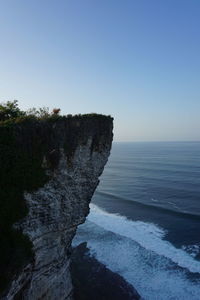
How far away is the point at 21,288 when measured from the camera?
1539 centimetres

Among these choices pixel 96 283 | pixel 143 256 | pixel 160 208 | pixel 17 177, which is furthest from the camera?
pixel 160 208

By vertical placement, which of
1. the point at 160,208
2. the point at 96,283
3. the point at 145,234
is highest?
the point at 160,208

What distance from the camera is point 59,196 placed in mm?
18203

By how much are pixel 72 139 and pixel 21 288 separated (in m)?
9.00

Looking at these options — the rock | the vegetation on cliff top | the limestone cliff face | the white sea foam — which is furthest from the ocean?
the vegetation on cliff top

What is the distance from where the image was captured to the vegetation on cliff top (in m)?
14.6

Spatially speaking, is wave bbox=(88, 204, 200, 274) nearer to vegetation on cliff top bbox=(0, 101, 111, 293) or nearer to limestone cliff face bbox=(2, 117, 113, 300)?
limestone cliff face bbox=(2, 117, 113, 300)

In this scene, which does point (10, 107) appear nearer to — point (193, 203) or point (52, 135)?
point (52, 135)

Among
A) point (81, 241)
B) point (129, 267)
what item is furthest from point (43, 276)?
point (81, 241)

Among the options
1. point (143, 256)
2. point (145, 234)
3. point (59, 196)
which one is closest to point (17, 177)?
point (59, 196)

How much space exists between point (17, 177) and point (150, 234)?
25.5 meters

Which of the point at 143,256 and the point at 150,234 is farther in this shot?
the point at 150,234

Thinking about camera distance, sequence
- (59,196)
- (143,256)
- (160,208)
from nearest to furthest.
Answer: (59,196)
(143,256)
(160,208)

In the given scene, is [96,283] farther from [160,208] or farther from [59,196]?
[160,208]
